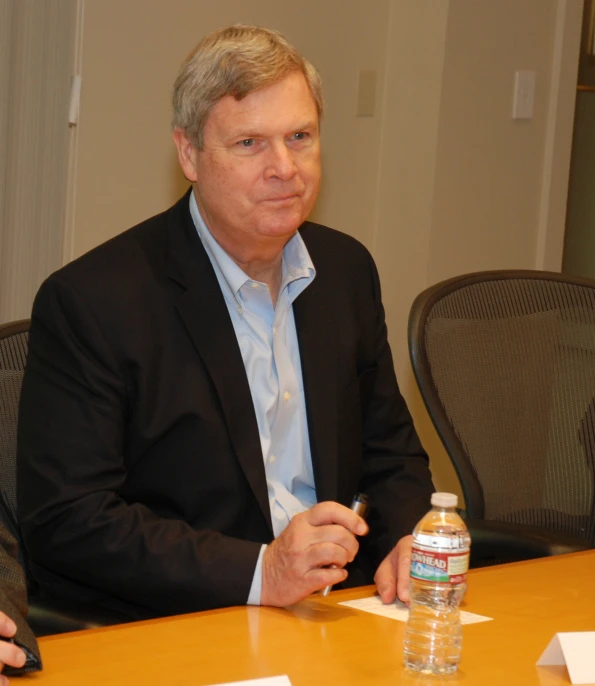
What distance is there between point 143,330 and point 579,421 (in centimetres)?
105

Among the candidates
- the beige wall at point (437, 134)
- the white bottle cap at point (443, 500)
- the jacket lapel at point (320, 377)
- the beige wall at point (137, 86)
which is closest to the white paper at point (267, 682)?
the white bottle cap at point (443, 500)

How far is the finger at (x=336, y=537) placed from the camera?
1738 mm

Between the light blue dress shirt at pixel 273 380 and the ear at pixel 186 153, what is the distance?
2.8 inches

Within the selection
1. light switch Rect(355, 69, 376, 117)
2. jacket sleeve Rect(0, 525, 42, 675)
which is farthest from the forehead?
light switch Rect(355, 69, 376, 117)

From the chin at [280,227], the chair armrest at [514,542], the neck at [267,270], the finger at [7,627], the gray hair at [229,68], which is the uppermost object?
the gray hair at [229,68]

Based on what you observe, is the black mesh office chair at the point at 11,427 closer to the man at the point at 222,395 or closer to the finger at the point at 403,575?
the man at the point at 222,395

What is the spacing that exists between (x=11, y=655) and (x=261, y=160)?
106cm

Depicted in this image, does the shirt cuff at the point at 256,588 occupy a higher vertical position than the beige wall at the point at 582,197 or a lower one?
lower

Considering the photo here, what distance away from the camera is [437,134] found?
154 inches

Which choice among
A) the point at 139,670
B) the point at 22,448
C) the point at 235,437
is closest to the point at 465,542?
the point at 139,670

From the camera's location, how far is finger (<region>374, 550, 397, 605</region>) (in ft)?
5.87

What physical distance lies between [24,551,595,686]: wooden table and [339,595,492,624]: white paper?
0.02 m

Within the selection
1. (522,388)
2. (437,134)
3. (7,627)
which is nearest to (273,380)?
(522,388)

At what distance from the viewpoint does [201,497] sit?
6.82 feet
